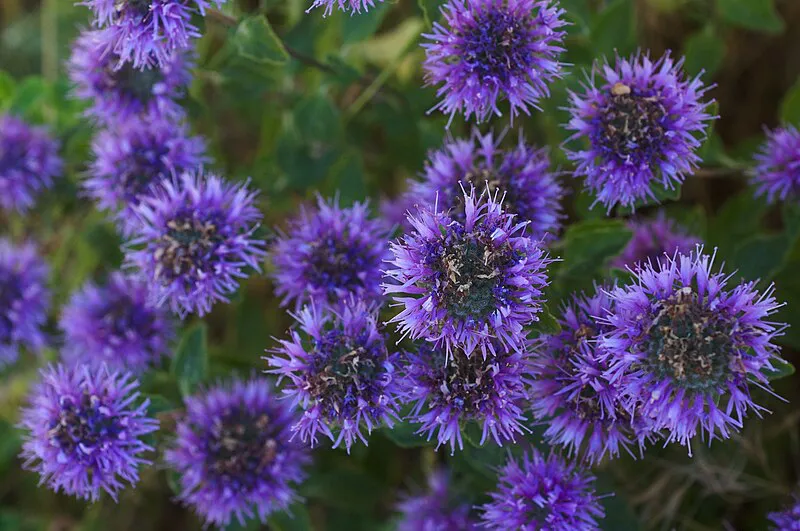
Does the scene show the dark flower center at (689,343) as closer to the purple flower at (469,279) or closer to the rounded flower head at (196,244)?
the purple flower at (469,279)

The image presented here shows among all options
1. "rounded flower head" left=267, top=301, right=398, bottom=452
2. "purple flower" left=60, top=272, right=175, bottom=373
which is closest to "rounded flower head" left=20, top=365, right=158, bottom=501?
"purple flower" left=60, top=272, right=175, bottom=373

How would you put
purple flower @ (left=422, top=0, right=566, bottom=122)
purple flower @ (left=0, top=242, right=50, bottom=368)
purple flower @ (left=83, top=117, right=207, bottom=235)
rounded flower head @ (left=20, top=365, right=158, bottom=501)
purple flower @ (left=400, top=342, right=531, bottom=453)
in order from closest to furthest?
purple flower @ (left=400, top=342, right=531, bottom=453) < purple flower @ (left=422, top=0, right=566, bottom=122) < rounded flower head @ (left=20, top=365, right=158, bottom=501) < purple flower @ (left=83, top=117, right=207, bottom=235) < purple flower @ (left=0, top=242, right=50, bottom=368)

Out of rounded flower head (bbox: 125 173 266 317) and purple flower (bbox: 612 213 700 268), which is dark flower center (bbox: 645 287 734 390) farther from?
rounded flower head (bbox: 125 173 266 317)

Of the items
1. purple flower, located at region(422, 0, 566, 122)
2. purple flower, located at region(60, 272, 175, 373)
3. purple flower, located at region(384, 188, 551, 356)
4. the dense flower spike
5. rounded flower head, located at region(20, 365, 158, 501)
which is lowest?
rounded flower head, located at region(20, 365, 158, 501)

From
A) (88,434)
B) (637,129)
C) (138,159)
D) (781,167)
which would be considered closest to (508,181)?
(637,129)

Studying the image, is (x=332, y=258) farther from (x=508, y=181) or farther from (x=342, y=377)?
(x=508, y=181)

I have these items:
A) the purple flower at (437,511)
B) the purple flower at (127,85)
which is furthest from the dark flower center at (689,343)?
the purple flower at (127,85)

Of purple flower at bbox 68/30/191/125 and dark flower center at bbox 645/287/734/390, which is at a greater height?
purple flower at bbox 68/30/191/125
